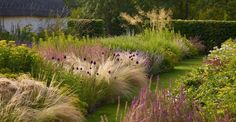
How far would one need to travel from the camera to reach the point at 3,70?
8.40m

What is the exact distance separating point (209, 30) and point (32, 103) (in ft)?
70.6

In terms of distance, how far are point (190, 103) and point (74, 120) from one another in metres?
1.75

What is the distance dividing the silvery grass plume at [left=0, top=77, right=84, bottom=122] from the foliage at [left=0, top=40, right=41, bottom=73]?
137 cm

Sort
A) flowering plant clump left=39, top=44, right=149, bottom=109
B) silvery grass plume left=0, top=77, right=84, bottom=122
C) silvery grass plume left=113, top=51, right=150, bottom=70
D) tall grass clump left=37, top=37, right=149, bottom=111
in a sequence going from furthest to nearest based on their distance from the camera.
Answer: silvery grass plume left=113, top=51, right=150, bottom=70, flowering plant clump left=39, top=44, right=149, bottom=109, tall grass clump left=37, top=37, right=149, bottom=111, silvery grass plume left=0, top=77, right=84, bottom=122

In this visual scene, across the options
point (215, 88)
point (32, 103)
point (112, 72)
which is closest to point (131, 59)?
point (112, 72)

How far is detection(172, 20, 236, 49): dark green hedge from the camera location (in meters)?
27.0

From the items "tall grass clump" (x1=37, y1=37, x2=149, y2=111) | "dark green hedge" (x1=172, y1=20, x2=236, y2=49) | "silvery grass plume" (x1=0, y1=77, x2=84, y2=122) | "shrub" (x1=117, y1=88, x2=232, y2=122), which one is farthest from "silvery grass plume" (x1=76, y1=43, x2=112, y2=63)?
"dark green hedge" (x1=172, y1=20, x2=236, y2=49)

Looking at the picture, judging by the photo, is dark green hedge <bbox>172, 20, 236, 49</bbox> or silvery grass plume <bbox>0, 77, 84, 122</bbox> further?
dark green hedge <bbox>172, 20, 236, 49</bbox>

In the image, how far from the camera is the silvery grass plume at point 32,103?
20.3ft

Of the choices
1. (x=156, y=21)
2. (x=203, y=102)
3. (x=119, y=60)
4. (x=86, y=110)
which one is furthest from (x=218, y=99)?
(x=156, y=21)

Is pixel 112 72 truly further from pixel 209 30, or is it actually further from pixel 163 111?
pixel 209 30

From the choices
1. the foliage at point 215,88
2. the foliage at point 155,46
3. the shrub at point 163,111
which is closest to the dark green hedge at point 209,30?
the foliage at point 155,46

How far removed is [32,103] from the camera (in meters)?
6.65

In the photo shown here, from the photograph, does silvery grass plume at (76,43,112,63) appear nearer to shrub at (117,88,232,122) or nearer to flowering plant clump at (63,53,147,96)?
flowering plant clump at (63,53,147,96)
